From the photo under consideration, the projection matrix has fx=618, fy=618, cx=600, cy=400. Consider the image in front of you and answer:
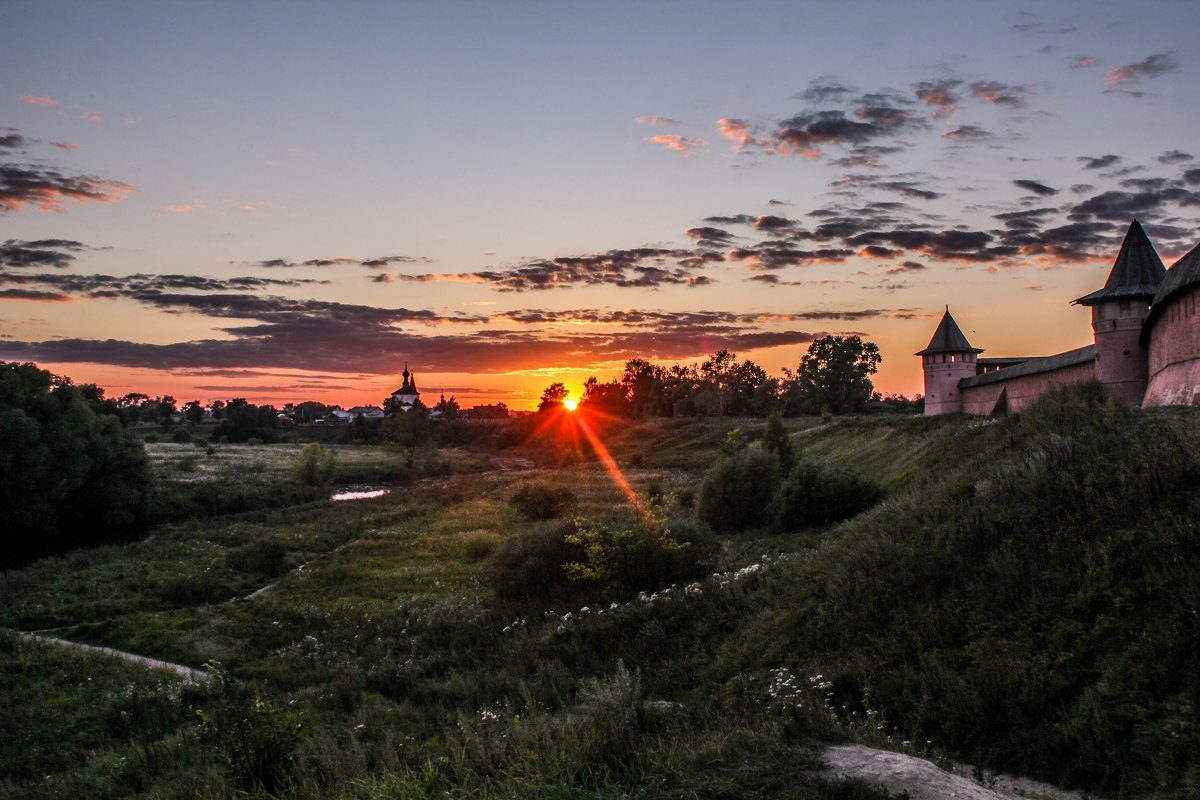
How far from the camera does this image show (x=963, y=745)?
6.64 m

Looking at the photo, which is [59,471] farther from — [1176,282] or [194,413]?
[194,413]

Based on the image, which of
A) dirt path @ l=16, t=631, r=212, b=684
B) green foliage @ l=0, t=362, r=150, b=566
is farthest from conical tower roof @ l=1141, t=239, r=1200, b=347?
green foliage @ l=0, t=362, r=150, b=566

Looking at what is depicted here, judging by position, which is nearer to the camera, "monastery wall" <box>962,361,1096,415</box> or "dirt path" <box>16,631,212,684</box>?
"dirt path" <box>16,631,212,684</box>

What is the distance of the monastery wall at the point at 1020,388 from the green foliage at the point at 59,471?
152 ft

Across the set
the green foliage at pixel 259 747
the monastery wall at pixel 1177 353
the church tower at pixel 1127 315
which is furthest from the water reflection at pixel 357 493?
the monastery wall at pixel 1177 353

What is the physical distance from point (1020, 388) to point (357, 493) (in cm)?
5276

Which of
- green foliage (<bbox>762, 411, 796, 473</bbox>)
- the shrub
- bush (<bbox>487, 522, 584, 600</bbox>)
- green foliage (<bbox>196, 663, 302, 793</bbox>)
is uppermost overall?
green foliage (<bbox>762, 411, 796, 473</bbox>)

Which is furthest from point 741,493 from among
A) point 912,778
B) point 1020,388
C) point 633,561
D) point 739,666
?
point 912,778

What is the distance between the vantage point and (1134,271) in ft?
70.2

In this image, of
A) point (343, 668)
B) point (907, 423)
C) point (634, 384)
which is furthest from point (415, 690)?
point (634, 384)

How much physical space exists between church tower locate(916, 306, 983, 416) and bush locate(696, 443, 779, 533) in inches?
726

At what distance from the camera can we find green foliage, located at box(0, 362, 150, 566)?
3288cm

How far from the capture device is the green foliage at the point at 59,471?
32875 mm

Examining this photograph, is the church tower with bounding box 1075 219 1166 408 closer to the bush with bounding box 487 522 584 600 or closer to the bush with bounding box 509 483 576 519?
the bush with bounding box 487 522 584 600
